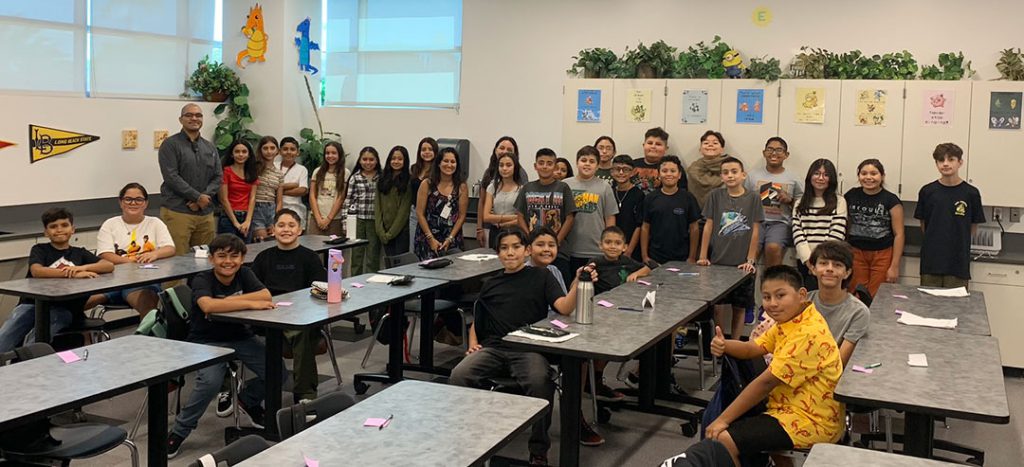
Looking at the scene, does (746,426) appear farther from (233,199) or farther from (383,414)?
(233,199)

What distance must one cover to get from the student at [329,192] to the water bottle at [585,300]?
4.28m

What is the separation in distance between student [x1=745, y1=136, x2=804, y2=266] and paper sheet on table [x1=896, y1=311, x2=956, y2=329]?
7.37 feet

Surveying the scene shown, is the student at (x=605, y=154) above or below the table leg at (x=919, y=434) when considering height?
above

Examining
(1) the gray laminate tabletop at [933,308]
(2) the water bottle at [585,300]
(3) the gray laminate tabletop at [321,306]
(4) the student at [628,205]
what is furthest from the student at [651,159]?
(2) the water bottle at [585,300]

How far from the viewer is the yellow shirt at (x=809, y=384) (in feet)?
12.4

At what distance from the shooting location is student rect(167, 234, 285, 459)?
4910 mm

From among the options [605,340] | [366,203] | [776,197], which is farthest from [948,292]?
[366,203]

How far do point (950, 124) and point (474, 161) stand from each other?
407 centimetres

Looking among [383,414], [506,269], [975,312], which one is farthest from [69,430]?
[975,312]

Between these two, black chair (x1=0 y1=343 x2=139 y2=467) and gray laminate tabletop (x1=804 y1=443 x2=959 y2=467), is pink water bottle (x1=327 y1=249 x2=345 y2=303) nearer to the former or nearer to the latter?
black chair (x1=0 y1=343 x2=139 y2=467)

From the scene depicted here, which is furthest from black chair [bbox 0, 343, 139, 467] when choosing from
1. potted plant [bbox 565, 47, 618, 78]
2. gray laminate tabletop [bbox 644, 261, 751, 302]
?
potted plant [bbox 565, 47, 618, 78]

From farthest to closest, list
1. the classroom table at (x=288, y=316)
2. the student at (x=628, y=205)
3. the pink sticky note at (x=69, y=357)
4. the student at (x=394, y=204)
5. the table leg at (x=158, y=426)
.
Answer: the student at (x=394, y=204) → the student at (x=628, y=205) → the classroom table at (x=288, y=316) → the table leg at (x=158, y=426) → the pink sticky note at (x=69, y=357)

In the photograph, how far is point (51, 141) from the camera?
7.70 meters

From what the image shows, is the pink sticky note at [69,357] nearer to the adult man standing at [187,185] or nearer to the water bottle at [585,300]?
the water bottle at [585,300]
